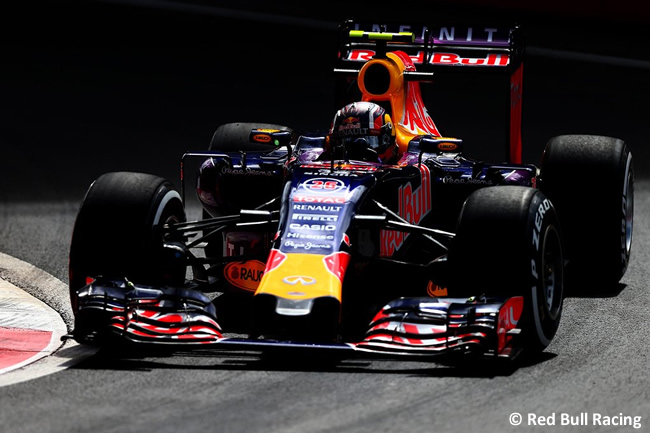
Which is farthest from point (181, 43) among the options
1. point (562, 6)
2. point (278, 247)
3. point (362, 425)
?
point (362, 425)

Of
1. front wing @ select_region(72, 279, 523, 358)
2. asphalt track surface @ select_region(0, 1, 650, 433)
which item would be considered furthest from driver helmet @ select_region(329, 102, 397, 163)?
front wing @ select_region(72, 279, 523, 358)

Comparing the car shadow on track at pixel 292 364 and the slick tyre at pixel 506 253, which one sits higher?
the slick tyre at pixel 506 253

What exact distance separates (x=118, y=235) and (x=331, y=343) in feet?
5.78

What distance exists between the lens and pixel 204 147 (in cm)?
1568

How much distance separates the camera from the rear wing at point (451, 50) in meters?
11.1

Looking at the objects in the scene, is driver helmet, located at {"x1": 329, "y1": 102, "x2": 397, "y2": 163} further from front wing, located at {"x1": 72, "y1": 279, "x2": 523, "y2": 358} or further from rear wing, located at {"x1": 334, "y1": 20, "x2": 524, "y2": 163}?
front wing, located at {"x1": 72, "y1": 279, "x2": 523, "y2": 358}

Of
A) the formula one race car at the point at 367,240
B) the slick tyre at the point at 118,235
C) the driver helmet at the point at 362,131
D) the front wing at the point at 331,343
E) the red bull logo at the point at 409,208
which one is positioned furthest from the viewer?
the driver helmet at the point at 362,131

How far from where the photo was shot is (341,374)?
760 cm

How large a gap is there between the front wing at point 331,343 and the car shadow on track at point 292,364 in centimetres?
11

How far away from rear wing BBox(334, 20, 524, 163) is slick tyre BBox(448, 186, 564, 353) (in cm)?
289

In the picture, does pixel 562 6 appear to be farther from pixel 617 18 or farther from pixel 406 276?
pixel 406 276

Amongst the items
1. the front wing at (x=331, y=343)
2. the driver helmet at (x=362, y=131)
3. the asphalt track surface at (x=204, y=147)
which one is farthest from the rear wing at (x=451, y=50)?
the front wing at (x=331, y=343)

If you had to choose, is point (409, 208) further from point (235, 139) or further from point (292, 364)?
point (235, 139)

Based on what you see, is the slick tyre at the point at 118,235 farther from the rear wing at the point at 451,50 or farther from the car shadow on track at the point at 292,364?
the rear wing at the point at 451,50
